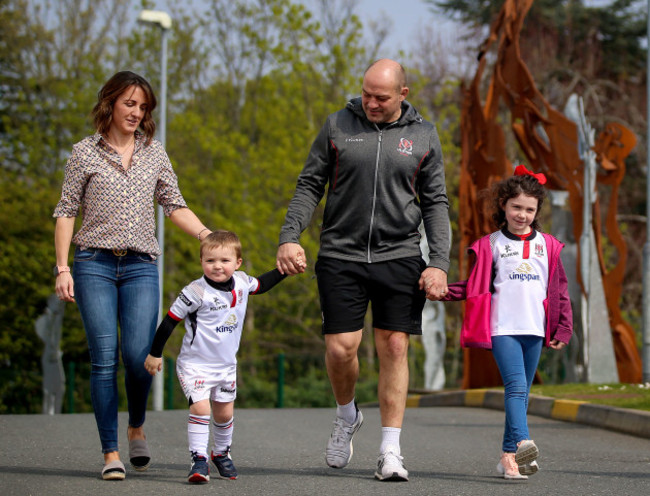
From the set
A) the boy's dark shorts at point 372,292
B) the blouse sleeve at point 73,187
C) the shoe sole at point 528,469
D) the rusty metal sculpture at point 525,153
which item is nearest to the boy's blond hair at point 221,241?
the boy's dark shorts at point 372,292

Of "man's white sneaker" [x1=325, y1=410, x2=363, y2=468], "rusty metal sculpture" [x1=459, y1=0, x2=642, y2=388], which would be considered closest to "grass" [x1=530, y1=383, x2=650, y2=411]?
"rusty metal sculpture" [x1=459, y1=0, x2=642, y2=388]

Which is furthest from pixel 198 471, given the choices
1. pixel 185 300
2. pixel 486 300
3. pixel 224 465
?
pixel 486 300

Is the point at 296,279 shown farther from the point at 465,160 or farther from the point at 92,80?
the point at 465,160

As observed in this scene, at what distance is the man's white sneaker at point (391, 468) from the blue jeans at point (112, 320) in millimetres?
1177

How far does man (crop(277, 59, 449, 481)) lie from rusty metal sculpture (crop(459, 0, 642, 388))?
9.75 meters

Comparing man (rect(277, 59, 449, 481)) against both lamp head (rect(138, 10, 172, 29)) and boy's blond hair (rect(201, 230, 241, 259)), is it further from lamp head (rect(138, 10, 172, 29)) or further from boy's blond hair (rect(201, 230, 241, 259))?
lamp head (rect(138, 10, 172, 29))

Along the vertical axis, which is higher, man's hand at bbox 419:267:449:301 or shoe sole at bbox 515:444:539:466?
man's hand at bbox 419:267:449:301

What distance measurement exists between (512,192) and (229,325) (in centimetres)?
163

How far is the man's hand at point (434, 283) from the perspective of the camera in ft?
17.2

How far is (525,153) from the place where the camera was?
15961 millimetres

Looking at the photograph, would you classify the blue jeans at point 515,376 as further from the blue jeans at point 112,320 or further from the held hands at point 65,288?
the held hands at point 65,288

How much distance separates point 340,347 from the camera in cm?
541

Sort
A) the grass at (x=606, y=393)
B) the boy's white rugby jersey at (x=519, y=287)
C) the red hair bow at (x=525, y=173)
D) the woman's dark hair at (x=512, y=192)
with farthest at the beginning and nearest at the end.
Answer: the grass at (x=606, y=393) → the red hair bow at (x=525, y=173) → the woman's dark hair at (x=512, y=192) → the boy's white rugby jersey at (x=519, y=287)

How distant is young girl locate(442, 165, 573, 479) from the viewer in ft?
17.9
